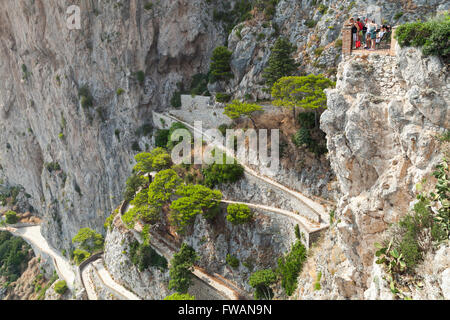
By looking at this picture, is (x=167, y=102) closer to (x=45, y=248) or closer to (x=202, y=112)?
(x=202, y=112)

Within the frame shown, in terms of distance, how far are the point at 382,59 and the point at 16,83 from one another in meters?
56.0

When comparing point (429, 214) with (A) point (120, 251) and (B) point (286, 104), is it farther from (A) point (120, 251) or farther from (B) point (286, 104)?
(A) point (120, 251)

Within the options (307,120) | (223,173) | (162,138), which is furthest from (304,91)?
(162,138)

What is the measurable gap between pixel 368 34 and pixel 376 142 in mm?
4725

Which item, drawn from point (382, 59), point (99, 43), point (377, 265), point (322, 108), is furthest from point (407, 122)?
point (99, 43)

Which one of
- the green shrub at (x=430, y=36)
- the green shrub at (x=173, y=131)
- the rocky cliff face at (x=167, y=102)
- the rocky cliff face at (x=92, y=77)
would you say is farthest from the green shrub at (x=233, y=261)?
the rocky cliff face at (x=92, y=77)

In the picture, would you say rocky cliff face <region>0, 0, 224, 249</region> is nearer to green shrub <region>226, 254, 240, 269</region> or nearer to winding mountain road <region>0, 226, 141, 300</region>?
winding mountain road <region>0, 226, 141, 300</region>

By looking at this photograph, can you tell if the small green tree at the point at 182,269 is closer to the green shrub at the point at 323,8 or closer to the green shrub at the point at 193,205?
the green shrub at the point at 193,205

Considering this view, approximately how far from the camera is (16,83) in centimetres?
4856

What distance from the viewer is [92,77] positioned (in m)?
39.0

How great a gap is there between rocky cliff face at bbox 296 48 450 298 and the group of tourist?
100 cm

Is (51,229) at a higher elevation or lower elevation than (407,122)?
lower

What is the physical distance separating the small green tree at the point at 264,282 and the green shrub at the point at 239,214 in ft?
12.0

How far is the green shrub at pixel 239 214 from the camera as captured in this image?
20.1 meters
